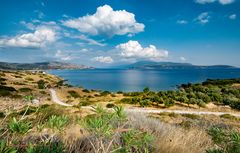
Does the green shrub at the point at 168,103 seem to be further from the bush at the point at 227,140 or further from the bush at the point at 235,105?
the bush at the point at 227,140

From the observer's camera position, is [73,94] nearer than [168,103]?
No

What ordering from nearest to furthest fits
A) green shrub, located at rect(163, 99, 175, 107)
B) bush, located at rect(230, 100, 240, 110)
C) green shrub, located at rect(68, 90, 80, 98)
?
green shrub, located at rect(163, 99, 175, 107) → bush, located at rect(230, 100, 240, 110) → green shrub, located at rect(68, 90, 80, 98)

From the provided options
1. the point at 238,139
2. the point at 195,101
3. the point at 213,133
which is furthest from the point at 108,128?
the point at 195,101

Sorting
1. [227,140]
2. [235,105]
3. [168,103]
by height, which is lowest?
[235,105]

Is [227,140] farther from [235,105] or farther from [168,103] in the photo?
[235,105]

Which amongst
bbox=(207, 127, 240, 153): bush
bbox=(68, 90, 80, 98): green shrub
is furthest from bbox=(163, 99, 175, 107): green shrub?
bbox=(207, 127, 240, 153): bush

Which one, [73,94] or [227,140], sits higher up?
[227,140]

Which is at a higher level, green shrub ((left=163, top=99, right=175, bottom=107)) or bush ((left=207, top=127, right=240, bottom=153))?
bush ((left=207, top=127, right=240, bottom=153))

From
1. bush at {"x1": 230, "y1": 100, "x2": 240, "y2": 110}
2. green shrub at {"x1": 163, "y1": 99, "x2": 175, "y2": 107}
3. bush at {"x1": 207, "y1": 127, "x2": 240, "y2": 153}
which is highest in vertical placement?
bush at {"x1": 207, "y1": 127, "x2": 240, "y2": 153}

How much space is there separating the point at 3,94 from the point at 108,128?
111ft

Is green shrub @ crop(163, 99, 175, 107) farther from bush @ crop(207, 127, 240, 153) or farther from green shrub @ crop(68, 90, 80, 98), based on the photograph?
bush @ crop(207, 127, 240, 153)

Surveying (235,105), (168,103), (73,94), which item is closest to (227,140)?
(168,103)

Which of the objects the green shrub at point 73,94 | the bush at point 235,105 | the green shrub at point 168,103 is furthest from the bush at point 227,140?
the green shrub at point 73,94

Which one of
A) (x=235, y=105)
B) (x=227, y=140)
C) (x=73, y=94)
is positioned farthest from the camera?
(x=73, y=94)
